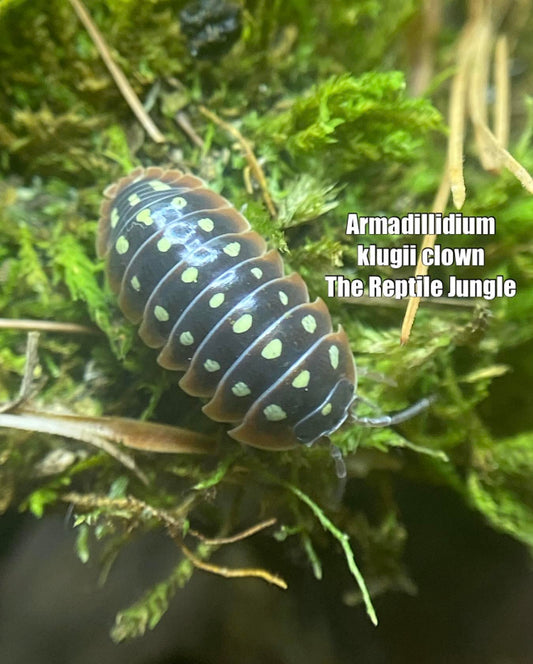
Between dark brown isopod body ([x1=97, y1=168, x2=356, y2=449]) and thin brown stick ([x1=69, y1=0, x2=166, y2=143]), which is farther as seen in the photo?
thin brown stick ([x1=69, y1=0, x2=166, y2=143])

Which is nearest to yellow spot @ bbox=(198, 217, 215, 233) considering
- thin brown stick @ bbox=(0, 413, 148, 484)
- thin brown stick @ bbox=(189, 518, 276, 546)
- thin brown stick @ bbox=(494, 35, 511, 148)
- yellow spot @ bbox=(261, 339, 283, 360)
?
yellow spot @ bbox=(261, 339, 283, 360)

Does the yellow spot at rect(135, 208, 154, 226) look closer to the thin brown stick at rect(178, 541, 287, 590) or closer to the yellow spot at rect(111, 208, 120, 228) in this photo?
the yellow spot at rect(111, 208, 120, 228)

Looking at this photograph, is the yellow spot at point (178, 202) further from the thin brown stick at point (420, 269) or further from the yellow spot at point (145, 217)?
the thin brown stick at point (420, 269)

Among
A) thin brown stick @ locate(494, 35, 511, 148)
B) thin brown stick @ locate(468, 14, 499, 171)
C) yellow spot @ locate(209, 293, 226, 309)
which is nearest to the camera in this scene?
yellow spot @ locate(209, 293, 226, 309)

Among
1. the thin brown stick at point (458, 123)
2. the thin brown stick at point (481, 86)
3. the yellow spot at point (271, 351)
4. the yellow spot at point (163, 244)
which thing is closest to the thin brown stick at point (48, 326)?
the yellow spot at point (163, 244)

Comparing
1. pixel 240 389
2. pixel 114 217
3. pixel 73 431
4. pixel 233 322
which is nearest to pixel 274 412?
pixel 240 389

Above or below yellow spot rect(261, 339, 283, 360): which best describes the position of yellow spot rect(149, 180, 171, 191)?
above
